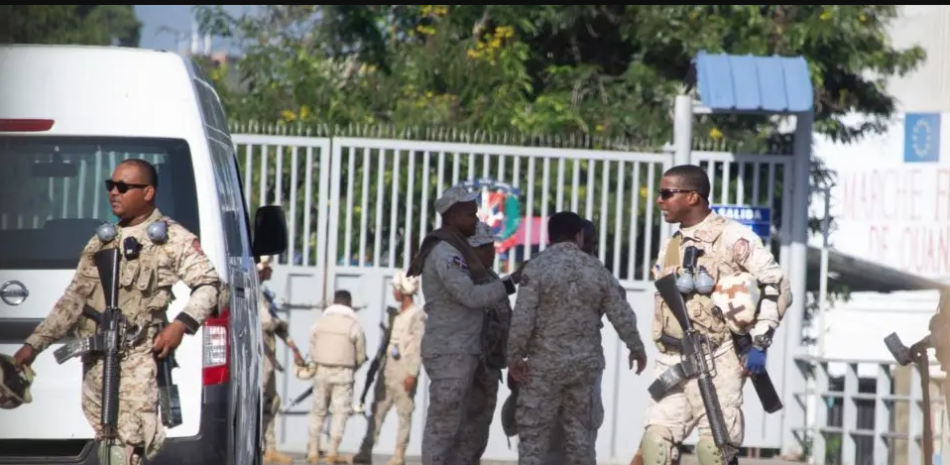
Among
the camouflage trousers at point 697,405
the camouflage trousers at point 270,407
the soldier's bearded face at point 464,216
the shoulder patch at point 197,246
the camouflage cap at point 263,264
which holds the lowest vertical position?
the camouflage trousers at point 270,407

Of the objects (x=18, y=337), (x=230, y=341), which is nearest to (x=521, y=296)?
(x=230, y=341)

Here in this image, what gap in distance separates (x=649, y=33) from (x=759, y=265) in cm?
892

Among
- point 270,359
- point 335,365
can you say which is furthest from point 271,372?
point 335,365

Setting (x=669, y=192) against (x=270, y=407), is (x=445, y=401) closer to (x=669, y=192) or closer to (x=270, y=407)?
(x=669, y=192)

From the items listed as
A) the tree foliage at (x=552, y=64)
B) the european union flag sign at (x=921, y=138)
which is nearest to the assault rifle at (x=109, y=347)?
the european union flag sign at (x=921, y=138)

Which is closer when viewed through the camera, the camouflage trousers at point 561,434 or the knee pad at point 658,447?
the knee pad at point 658,447

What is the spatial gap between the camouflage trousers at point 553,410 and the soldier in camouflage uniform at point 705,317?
0.98 metres


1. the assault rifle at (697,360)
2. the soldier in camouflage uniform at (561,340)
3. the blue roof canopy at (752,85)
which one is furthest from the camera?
the blue roof canopy at (752,85)

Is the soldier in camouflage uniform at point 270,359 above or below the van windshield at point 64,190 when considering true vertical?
below

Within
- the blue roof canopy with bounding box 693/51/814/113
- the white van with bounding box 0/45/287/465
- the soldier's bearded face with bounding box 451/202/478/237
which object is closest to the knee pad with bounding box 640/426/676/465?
the white van with bounding box 0/45/287/465

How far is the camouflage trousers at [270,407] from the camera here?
42.1ft

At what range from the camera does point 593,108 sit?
55.1ft

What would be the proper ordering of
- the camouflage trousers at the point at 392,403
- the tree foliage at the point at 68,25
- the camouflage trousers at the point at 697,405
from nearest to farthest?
the camouflage trousers at the point at 697,405
the camouflage trousers at the point at 392,403
the tree foliage at the point at 68,25

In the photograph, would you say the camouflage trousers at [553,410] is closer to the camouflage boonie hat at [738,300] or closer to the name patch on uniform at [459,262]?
the name patch on uniform at [459,262]
